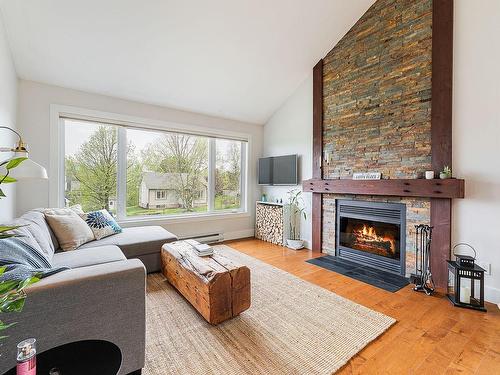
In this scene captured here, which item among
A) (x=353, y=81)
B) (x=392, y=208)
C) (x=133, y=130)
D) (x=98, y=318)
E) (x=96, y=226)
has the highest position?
(x=353, y=81)

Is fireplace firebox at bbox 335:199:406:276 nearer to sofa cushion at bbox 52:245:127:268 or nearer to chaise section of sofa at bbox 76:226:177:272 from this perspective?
chaise section of sofa at bbox 76:226:177:272

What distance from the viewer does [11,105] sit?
8.90ft

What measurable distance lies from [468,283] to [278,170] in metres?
3.12

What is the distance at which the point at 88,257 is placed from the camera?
235cm

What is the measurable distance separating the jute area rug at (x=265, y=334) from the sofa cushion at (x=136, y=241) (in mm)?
531

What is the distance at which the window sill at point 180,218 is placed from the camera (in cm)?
387

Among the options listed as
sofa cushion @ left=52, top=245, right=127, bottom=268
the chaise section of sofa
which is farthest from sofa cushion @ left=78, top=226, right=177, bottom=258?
sofa cushion @ left=52, top=245, right=127, bottom=268

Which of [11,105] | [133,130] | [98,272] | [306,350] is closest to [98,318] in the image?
[98,272]

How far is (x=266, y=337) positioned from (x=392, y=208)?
2.38 meters

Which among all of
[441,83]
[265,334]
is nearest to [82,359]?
[265,334]

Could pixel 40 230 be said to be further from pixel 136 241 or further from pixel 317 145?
pixel 317 145

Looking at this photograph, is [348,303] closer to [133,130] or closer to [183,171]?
[183,171]

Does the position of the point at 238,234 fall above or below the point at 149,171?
below

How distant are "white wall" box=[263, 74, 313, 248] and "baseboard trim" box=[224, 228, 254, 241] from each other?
863mm
